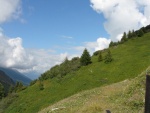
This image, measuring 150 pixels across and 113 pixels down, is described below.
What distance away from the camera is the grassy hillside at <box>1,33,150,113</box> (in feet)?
253

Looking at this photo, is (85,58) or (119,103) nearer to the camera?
(119,103)

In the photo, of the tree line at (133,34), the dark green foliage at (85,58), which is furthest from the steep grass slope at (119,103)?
the tree line at (133,34)

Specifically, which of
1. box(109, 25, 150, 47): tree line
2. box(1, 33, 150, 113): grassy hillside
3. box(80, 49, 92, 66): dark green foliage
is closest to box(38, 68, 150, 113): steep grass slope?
box(1, 33, 150, 113): grassy hillside

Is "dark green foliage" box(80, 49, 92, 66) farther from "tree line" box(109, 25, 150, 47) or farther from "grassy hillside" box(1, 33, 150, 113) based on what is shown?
"tree line" box(109, 25, 150, 47)

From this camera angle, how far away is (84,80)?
8369cm

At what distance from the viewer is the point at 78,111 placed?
26.6 m

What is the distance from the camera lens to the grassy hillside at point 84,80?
77.1 metres

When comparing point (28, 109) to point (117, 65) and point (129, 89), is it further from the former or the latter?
point (129, 89)

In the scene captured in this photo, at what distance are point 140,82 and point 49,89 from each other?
58751mm

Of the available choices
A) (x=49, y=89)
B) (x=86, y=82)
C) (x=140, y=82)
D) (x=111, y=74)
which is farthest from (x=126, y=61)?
(x=140, y=82)

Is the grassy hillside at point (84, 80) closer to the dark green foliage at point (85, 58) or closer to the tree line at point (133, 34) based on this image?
the dark green foliage at point (85, 58)

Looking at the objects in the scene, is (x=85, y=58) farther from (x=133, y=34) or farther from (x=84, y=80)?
(x=133, y=34)

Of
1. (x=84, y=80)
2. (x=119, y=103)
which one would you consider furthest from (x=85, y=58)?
(x=119, y=103)

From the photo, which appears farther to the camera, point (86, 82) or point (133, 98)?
point (86, 82)
